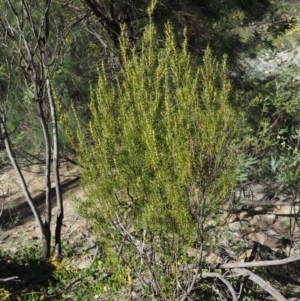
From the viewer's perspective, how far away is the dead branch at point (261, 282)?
14.0 ft

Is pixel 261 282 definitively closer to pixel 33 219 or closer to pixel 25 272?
pixel 25 272

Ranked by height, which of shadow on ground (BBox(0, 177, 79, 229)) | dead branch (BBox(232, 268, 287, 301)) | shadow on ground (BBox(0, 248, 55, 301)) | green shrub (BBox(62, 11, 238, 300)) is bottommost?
shadow on ground (BBox(0, 177, 79, 229))

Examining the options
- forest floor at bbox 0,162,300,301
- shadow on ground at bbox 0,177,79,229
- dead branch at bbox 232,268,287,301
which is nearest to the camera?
dead branch at bbox 232,268,287,301

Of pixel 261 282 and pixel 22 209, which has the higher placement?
pixel 261 282

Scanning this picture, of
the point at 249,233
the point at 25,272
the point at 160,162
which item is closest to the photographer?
the point at 160,162

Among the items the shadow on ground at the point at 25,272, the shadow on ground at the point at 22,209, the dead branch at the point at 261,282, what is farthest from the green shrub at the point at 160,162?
the shadow on ground at the point at 22,209

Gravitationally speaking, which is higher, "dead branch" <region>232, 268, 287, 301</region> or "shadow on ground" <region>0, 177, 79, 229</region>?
"dead branch" <region>232, 268, 287, 301</region>

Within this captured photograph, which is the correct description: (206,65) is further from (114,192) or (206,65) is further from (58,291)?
(58,291)

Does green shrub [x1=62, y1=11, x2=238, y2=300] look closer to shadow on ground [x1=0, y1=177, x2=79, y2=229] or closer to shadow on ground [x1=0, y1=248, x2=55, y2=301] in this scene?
shadow on ground [x1=0, y1=248, x2=55, y2=301]

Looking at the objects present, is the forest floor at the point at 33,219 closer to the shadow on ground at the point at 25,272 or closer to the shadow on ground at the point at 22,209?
the shadow on ground at the point at 22,209

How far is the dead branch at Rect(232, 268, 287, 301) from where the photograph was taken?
14.0 feet

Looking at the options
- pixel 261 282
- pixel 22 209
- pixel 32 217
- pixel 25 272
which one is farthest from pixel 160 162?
pixel 22 209

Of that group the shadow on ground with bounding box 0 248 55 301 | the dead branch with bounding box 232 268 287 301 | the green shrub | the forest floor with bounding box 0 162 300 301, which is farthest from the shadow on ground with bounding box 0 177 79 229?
the dead branch with bounding box 232 268 287 301

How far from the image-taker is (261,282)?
Answer: 4.46m
